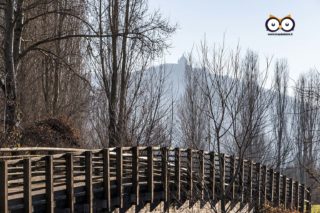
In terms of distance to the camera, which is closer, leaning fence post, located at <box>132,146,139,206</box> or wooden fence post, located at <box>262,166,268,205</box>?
leaning fence post, located at <box>132,146,139,206</box>

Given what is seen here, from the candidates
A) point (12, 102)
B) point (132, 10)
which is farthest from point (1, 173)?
point (132, 10)

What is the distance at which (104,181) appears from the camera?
13.9 m

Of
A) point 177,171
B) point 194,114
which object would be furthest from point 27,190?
point 194,114

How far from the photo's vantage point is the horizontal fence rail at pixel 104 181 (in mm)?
10656

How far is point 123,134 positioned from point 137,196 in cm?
938

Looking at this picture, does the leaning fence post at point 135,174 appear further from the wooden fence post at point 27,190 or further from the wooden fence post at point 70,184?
the wooden fence post at point 27,190

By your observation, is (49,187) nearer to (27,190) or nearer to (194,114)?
(27,190)

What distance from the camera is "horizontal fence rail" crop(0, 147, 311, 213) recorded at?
10.7m

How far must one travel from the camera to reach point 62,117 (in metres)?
25.4

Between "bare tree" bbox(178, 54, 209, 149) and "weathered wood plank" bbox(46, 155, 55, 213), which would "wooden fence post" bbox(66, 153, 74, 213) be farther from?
"bare tree" bbox(178, 54, 209, 149)

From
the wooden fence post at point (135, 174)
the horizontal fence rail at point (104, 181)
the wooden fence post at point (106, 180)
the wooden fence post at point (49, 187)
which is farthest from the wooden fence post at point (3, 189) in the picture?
the wooden fence post at point (135, 174)

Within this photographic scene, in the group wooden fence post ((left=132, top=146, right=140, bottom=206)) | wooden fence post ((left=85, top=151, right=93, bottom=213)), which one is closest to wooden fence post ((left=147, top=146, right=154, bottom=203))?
wooden fence post ((left=132, top=146, right=140, bottom=206))

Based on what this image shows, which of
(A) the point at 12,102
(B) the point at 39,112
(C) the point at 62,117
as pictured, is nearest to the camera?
(A) the point at 12,102

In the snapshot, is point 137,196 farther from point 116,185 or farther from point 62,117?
point 62,117
